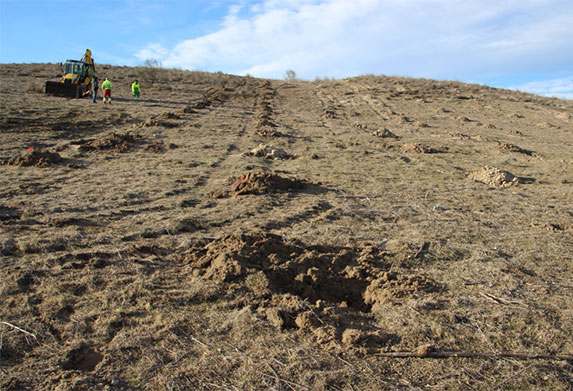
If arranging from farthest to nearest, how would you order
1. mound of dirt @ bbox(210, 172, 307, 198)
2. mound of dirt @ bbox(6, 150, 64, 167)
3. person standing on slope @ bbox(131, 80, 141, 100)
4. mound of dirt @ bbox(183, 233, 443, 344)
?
person standing on slope @ bbox(131, 80, 141, 100), mound of dirt @ bbox(6, 150, 64, 167), mound of dirt @ bbox(210, 172, 307, 198), mound of dirt @ bbox(183, 233, 443, 344)

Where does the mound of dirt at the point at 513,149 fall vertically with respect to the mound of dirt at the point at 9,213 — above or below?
above

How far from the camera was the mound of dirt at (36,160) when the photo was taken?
7266 mm

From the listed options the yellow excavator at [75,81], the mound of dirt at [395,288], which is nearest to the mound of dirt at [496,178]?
the mound of dirt at [395,288]

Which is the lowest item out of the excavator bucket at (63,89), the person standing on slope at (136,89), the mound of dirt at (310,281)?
the mound of dirt at (310,281)

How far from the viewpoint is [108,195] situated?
5.58 meters

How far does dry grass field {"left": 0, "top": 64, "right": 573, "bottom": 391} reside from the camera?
235 cm

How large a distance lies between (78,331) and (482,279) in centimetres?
349

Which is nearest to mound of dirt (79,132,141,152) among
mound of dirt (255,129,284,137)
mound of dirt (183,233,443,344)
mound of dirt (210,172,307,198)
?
mound of dirt (255,129,284,137)

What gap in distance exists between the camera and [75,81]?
19219 millimetres

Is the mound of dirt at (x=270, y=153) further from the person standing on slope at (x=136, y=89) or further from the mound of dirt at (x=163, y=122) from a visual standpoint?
the person standing on slope at (x=136, y=89)

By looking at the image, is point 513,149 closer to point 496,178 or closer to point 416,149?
point 416,149

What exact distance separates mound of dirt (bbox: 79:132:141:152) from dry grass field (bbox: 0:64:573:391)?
0.08m

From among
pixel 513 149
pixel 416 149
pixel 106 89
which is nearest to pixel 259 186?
pixel 416 149

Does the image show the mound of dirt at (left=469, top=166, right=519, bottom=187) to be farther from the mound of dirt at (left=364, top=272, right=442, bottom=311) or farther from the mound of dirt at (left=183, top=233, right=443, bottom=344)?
the mound of dirt at (left=364, top=272, right=442, bottom=311)
